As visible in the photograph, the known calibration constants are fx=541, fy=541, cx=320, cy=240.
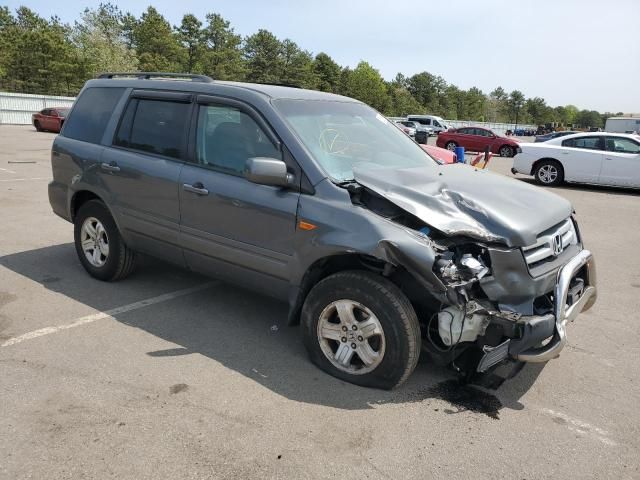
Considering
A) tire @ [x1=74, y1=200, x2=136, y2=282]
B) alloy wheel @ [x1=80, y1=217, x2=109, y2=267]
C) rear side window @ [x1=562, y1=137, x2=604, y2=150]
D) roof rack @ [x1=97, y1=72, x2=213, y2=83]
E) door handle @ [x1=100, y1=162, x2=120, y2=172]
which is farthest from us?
rear side window @ [x1=562, y1=137, x2=604, y2=150]

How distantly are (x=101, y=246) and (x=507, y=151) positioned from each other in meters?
25.5

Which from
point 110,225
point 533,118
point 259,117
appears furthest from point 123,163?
point 533,118

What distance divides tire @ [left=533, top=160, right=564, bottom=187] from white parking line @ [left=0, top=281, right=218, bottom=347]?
12.3 meters

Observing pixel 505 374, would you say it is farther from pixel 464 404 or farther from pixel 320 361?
pixel 320 361

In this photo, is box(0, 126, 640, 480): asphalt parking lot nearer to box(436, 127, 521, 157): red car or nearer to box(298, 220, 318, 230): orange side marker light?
box(298, 220, 318, 230): orange side marker light

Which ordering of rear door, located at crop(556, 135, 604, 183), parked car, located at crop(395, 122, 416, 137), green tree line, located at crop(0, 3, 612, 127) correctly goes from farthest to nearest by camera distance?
green tree line, located at crop(0, 3, 612, 127) → rear door, located at crop(556, 135, 604, 183) → parked car, located at crop(395, 122, 416, 137)

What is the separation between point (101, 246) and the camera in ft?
17.2

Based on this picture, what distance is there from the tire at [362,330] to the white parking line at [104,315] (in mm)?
1816

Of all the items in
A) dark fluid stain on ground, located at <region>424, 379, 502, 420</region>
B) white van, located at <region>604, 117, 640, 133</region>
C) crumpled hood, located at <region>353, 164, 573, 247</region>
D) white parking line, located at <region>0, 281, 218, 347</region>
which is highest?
white van, located at <region>604, 117, 640, 133</region>

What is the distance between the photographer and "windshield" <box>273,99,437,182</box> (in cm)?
385

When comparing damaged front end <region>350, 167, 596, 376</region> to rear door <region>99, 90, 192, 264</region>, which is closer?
damaged front end <region>350, 167, 596, 376</region>

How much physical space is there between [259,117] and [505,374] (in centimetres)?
252

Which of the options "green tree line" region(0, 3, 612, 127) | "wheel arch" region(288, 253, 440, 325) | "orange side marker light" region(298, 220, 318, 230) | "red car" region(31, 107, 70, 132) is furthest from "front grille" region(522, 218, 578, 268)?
"green tree line" region(0, 3, 612, 127)

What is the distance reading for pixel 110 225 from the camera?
5.05m
